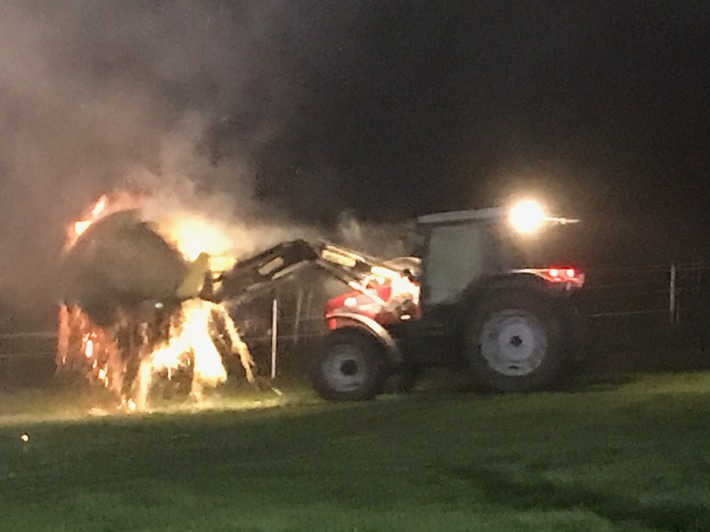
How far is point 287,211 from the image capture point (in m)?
20.0

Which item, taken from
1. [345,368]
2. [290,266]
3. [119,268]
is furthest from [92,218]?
[345,368]

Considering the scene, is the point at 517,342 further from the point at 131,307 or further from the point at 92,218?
the point at 92,218

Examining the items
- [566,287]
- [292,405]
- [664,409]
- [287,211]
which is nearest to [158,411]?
[292,405]

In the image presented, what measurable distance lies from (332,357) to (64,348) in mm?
3132

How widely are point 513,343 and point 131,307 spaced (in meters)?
4.13

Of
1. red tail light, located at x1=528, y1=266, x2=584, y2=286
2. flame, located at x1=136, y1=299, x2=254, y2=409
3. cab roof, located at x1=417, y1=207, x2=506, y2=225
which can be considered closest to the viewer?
red tail light, located at x1=528, y1=266, x2=584, y2=286

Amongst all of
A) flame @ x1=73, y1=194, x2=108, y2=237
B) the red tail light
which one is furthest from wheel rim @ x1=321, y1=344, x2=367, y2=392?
flame @ x1=73, y1=194, x2=108, y2=237

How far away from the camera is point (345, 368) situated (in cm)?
1341

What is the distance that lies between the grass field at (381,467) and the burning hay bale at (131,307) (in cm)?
166

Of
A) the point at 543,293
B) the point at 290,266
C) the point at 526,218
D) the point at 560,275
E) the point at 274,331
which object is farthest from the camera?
the point at 274,331

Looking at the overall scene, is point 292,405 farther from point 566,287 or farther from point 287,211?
point 287,211

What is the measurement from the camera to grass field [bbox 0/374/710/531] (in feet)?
22.8

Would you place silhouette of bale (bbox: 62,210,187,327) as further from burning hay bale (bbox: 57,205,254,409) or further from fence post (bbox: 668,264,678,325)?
fence post (bbox: 668,264,678,325)

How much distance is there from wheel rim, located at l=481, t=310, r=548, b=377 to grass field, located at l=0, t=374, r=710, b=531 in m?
0.55
